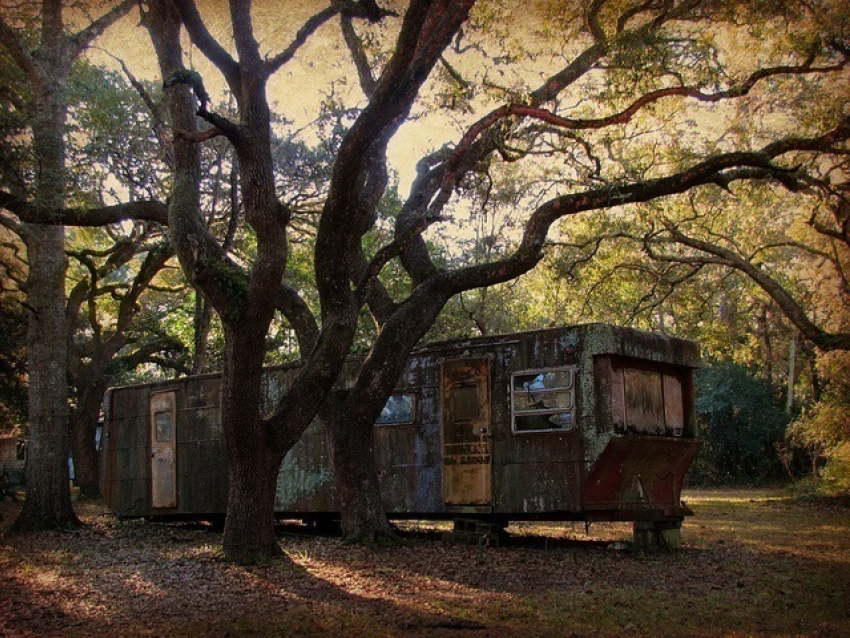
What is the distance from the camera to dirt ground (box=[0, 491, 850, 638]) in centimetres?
679

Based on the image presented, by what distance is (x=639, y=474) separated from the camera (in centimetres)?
1148

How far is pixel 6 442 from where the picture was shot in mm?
35969

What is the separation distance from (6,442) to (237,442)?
3036cm

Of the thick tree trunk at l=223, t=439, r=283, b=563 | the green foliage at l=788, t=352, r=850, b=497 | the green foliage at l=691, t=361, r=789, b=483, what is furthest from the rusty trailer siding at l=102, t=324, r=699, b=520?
the green foliage at l=691, t=361, r=789, b=483

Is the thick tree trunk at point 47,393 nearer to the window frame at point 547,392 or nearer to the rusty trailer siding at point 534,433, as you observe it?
the rusty trailer siding at point 534,433

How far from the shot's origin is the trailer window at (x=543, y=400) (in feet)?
36.9

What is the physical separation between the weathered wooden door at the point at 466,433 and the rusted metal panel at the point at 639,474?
1.55m

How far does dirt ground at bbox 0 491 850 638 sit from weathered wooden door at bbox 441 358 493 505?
79 centimetres

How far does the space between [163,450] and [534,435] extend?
23.8 ft

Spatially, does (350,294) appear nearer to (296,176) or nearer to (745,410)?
(296,176)

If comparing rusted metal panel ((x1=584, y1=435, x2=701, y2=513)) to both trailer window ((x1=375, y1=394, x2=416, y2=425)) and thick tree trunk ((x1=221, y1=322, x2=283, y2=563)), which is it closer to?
trailer window ((x1=375, y1=394, x2=416, y2=425))

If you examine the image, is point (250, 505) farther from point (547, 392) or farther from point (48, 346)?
point (48, 346)

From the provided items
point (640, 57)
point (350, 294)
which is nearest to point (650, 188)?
point (640, 57)

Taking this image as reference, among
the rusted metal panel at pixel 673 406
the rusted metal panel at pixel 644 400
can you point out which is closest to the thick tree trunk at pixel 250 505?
the rusted metal panel at pixel 644 400
